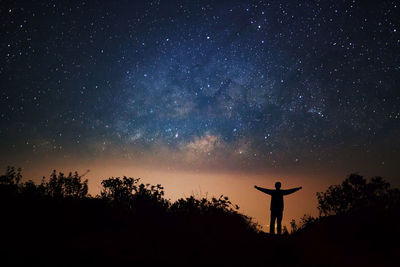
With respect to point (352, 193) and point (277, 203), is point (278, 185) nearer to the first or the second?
point (277, 203)

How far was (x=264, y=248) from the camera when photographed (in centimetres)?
631

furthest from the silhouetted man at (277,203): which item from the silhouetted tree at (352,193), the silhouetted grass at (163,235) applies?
the silhouetted tree at (352,193)

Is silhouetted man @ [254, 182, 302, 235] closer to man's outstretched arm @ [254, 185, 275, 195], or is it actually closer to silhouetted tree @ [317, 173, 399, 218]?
man's outstretched arm @ [254, 185, 275, 195]

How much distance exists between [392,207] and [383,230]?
1617mm

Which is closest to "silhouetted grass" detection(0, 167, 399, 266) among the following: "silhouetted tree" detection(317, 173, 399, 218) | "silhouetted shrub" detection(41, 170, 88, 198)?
"silhouetted shrub" detection(41, 170, 88, 198)

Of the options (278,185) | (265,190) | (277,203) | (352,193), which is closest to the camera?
(277,203)

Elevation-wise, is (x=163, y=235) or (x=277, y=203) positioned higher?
(x=277, y=203)

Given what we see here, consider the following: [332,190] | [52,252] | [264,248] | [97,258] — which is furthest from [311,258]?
[332,190]

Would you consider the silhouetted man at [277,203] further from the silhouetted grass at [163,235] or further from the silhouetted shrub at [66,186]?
the silhouetted shrub at [66,186]

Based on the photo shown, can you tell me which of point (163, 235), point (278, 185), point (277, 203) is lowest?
point (163, 235)

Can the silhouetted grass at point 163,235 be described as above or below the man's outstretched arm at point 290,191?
below

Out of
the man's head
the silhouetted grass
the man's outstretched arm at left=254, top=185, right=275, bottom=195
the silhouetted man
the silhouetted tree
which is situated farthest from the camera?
the silhouetted tree

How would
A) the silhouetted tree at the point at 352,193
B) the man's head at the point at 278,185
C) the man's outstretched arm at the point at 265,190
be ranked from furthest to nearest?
the silhouetted tree at the point at 352,193
the man's outstretched arm at the point at 265,190
the man's head at the point at 278,185

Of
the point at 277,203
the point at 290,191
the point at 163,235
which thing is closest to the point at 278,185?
the point at 290,191
